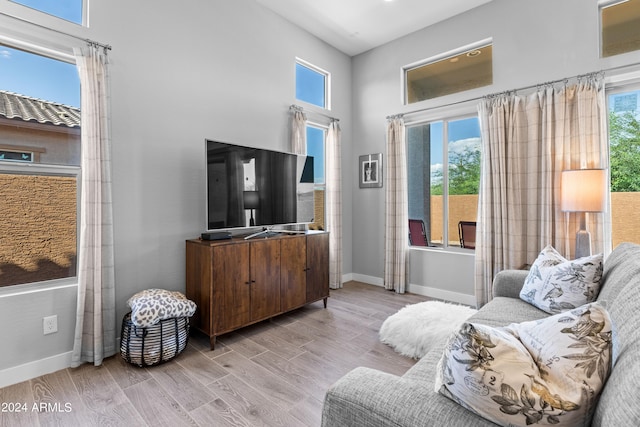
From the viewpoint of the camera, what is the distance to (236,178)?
112 inches

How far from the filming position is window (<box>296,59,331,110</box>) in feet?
13.4

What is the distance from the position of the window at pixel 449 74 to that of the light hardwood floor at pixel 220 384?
9.71 ft

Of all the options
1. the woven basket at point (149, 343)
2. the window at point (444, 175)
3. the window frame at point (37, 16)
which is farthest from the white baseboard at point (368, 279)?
the window frame at point (37, 16)

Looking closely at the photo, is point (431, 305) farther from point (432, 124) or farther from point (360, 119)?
point (360, 119)

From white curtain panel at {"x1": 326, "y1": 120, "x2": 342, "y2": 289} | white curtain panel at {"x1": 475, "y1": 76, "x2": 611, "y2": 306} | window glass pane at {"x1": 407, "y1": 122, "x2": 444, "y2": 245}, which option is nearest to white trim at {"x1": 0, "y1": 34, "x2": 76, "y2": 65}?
white curtain panel at {"x1": 326, "y1": 120, "x2": 342, "y2": 289}

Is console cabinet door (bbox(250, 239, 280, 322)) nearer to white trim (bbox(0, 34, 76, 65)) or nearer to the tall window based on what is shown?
white trim (bbox(0, 34, 76, 65))

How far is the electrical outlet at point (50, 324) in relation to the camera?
218 centimetres

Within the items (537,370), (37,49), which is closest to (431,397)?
(537,370)

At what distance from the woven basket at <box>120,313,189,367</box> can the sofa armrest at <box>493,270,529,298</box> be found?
2.46 m

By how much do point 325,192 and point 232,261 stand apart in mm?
2006

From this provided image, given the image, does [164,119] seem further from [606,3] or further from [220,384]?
[606,3]

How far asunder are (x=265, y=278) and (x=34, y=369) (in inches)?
66.4

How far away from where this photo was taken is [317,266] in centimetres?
347

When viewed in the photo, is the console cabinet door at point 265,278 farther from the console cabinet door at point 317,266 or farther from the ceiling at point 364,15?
the ceiling at point 364,15
